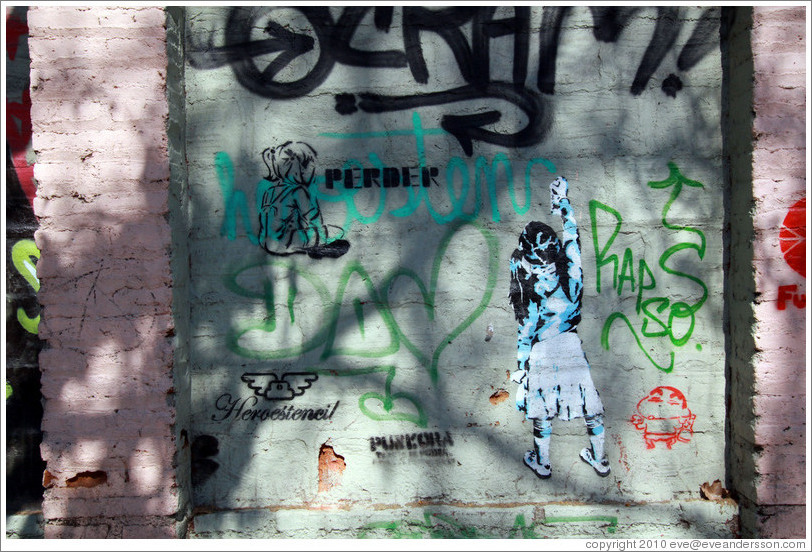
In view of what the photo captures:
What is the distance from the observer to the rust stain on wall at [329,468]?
109 inches

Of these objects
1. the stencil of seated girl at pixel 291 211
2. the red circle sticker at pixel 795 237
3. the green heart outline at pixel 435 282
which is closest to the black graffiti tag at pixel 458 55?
the stencil of seated girl at pixel 291 211

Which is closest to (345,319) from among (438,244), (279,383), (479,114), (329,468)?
(279,383)

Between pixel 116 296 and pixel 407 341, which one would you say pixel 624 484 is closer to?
pixel 407 341

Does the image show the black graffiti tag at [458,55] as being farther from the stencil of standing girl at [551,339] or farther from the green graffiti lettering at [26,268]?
the green graffiti lettering at [26,268]

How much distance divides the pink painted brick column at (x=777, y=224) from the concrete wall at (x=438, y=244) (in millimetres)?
229

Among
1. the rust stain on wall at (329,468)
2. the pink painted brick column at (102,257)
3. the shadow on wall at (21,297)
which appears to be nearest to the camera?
the pink painted brick column at (102,257)

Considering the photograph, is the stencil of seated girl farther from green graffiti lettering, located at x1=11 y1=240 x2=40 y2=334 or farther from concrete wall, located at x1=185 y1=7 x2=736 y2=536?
green graffiti lettering, located at x1=11 y1=240 x2=40 y2=334

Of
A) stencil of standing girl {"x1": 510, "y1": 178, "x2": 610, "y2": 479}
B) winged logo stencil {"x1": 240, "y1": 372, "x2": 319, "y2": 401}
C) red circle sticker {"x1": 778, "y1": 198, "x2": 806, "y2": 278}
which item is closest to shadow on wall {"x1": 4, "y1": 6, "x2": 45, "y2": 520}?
winged logo stencil {"x1": 240, "y1": 372, "x2": 319, "y2": 401}

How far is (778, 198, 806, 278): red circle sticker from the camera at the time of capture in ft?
8.41

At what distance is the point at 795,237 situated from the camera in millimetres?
2566

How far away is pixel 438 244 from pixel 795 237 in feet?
5.47

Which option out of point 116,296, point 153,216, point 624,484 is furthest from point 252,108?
point 624,484

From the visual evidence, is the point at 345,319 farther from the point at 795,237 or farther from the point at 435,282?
the point at 795,237

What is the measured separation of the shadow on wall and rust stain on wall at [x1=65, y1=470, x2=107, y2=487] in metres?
0.60
